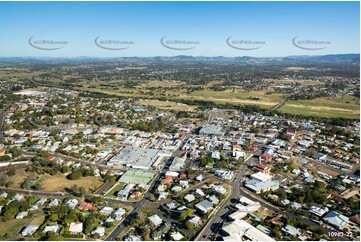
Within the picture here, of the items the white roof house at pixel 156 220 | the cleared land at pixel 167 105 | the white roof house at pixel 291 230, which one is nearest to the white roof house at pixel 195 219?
the white roof house at pixel 156 220

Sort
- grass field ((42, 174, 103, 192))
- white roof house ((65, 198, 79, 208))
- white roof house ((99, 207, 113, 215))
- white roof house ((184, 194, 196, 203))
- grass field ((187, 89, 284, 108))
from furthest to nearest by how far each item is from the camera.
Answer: grass field ((187, 89, 284, 108)) → grass field ((42, 174, 103, 192)) → white roof house ((184, 194, 196, 203)) → white roof house ((65, 198, 79, 208)) → white roof house ((99, 207, 113, 215))

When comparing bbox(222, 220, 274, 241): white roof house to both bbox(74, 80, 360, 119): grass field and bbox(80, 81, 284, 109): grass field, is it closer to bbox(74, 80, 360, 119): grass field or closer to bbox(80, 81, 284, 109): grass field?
bbox(74, 80, 360, 119): grass field

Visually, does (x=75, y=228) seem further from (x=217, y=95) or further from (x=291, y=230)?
(x=217, y=95)

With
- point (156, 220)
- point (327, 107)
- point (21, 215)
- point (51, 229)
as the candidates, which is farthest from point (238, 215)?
point (327, 107)

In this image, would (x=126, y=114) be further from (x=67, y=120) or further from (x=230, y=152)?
(x=230, y=152)

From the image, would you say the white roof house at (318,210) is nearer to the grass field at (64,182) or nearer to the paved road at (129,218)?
the paved road at (129,218)

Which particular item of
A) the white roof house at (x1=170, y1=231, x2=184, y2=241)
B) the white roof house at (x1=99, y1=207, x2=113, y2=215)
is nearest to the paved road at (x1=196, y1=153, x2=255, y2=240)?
the white roof house at (x1=170, y1=231, x2=184, y2=241)
